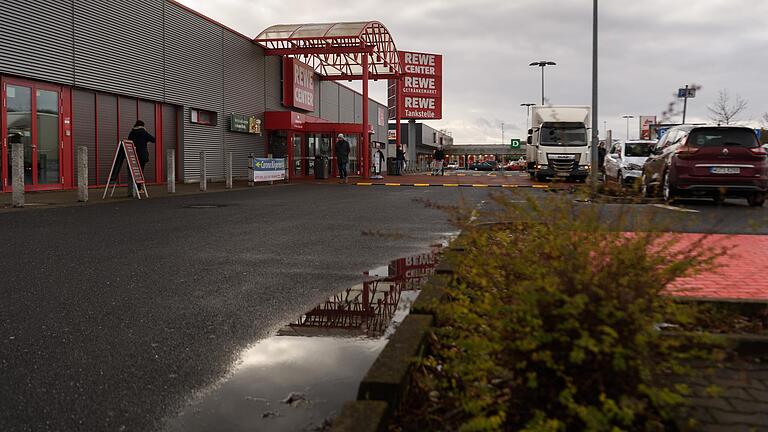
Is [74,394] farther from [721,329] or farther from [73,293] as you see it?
[721,329]

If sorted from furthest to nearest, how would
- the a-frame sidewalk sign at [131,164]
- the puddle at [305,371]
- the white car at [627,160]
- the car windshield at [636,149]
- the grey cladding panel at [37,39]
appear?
1. the car windshield at [636,149]
2. the white car at [627,160]
3. the grey cladding panel at [37,39]
4. the a-frame sidewalk sign at [131,164]
5. the puddle at [305,371]

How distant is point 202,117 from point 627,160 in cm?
1700

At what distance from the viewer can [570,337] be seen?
253cm

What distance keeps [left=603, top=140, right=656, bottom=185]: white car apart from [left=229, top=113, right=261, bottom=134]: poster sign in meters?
16.2

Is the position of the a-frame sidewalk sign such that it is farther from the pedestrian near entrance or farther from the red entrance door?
the pedestrian near entrance

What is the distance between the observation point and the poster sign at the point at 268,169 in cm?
2588

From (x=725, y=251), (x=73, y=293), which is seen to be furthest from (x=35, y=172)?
(x=725, y=251)

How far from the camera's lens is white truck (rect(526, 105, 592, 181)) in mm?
27891

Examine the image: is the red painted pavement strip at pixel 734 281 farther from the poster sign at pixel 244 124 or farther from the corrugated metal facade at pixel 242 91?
the corrugated metal facade at pixel 242 91

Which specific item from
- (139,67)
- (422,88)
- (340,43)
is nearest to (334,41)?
(340,43)

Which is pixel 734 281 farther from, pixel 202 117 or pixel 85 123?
pixel 202 117

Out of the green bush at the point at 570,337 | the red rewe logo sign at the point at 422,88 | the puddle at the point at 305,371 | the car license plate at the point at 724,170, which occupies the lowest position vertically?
the puddle at the point at 305,371

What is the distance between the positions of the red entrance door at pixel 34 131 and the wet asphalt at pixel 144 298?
749cm

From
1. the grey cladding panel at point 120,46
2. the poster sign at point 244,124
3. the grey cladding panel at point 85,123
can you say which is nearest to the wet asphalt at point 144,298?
the grey cladding panel at point 85,123
